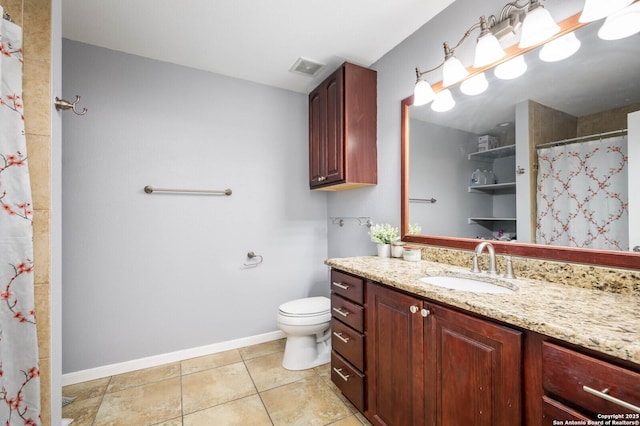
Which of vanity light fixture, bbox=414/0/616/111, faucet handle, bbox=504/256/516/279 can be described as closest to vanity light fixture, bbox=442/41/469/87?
vanity light fixture, bbox=414/0/616/111

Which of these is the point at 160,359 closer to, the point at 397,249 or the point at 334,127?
the point at 397,249

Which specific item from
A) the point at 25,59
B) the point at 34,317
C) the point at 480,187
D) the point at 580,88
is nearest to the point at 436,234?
the point at 480,187

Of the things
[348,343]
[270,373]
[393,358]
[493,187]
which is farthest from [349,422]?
[493,187]

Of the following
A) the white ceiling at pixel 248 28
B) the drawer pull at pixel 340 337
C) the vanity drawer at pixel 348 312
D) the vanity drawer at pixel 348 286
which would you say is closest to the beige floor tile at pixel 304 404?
the drawer pull at pixel 340 337

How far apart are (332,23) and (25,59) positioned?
156 cm

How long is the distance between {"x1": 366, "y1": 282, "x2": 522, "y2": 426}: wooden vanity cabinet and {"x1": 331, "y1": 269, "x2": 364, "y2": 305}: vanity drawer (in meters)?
0.06

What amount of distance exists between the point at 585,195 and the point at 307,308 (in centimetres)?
172

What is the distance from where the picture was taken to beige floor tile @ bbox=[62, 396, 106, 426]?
5.12 ft

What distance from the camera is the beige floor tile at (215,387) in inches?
67.4

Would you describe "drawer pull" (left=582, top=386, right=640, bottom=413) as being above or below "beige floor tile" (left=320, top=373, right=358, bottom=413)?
above

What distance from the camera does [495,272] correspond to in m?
1.33

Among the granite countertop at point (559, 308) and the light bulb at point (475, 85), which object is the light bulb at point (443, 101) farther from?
the granite countertop at point (559, 308)

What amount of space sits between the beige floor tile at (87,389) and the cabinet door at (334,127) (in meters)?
2.15

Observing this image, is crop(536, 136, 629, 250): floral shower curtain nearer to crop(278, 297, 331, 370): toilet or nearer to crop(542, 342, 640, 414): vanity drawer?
crop(542, 342, 640, 414): vanity drawer
